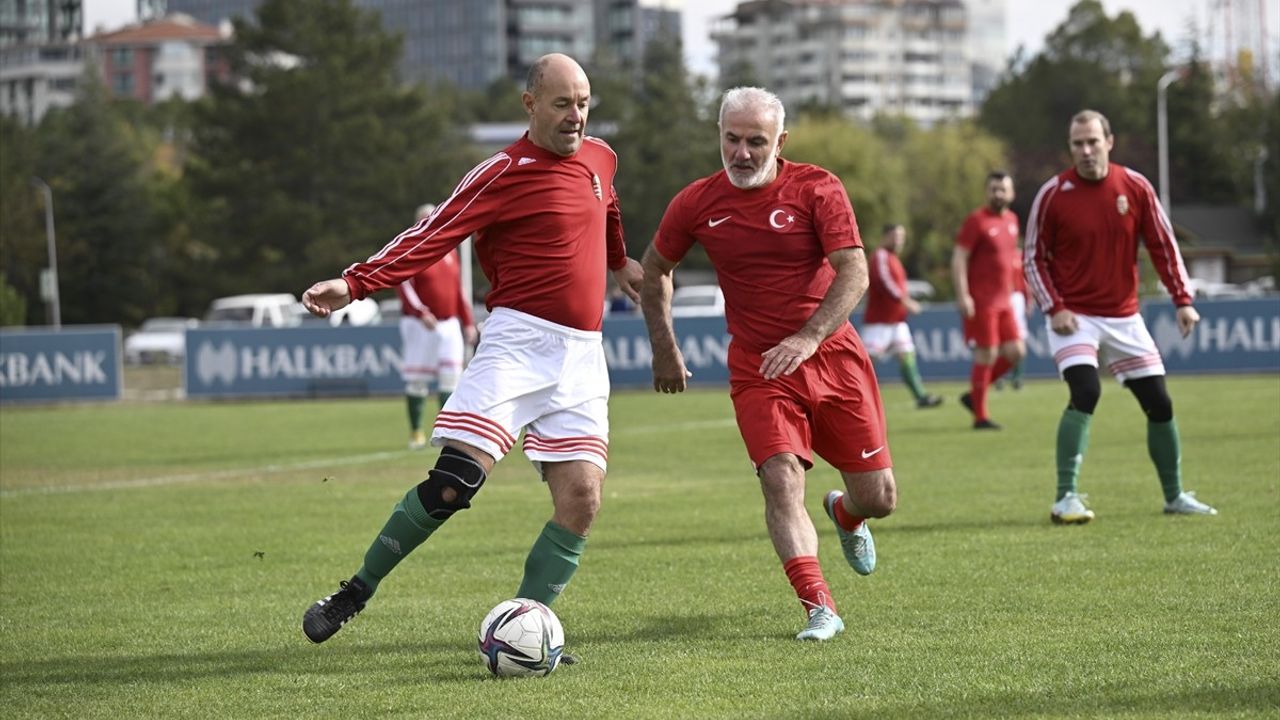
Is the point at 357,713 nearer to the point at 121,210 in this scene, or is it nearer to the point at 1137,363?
the point at 1137,363

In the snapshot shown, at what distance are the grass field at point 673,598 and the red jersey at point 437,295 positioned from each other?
10.8ft

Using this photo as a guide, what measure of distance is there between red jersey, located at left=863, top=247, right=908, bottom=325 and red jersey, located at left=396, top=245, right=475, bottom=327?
526cm

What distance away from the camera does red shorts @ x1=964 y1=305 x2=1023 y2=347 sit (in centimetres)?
1838

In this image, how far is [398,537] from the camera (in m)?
6.69

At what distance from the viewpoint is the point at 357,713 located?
5.81 m

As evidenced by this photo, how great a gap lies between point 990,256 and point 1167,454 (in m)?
8.19


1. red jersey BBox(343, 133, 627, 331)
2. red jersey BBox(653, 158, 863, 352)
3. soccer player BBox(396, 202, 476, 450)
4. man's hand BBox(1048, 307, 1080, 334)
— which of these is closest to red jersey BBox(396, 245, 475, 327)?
soccer player BBox(396, 202, 476, 450)

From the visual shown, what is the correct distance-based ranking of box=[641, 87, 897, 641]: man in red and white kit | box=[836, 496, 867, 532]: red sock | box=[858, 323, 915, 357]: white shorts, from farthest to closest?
box=[858, 323, 915, 357]: white shorts → box=[836, 496, 867, 532]: red sock → box=[641, 87, 897, 641]: man in red and white kit

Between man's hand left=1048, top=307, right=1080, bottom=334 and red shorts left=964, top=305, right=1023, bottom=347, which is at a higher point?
man's hand left=1048, top=307, right=1080, bottom=334

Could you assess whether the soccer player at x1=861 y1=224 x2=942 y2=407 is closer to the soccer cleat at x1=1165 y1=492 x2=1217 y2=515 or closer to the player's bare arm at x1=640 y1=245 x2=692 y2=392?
the soccer cleat at x1=1165 y1=492 x2=1217 y2=515

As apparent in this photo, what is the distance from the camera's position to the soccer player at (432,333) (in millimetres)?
18672

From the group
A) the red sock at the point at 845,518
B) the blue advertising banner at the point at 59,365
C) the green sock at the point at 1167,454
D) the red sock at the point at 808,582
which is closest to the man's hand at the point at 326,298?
the red sock at the point at 808,582

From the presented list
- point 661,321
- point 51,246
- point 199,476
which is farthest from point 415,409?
point 51,246

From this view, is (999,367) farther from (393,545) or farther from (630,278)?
(393,545)
